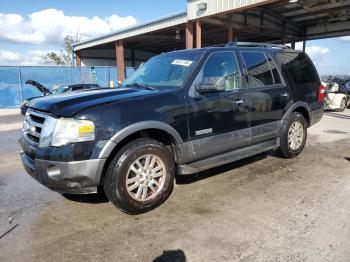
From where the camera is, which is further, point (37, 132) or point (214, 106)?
point (214, 106)

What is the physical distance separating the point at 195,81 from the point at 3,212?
289 cm

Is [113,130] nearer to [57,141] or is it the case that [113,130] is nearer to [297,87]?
[57,141]

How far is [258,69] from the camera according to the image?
5.38 m

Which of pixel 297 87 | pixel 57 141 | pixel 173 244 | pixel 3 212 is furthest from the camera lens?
pixel 297 87

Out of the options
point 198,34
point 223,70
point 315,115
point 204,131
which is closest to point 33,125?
point 204,131

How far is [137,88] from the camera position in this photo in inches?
178

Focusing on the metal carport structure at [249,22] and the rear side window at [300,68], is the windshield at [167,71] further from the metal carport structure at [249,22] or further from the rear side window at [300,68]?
the metal carport structure at [249,22]

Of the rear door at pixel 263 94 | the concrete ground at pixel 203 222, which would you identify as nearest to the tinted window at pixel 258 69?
the rear door at pixel 263 94

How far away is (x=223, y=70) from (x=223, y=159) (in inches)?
50.4

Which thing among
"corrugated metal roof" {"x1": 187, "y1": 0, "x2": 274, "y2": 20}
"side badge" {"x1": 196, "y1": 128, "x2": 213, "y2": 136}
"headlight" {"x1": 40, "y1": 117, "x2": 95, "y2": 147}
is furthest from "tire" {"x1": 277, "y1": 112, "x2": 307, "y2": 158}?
"corrugated metal roof" {"x1": 187, "y1": 0, "x2": 274, "y2": 20}

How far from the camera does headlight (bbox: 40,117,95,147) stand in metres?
3.46

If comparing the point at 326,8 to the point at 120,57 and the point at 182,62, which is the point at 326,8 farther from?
the point at 182,62

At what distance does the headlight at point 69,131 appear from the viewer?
346 cm

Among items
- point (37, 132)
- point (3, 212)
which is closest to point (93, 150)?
point (37, 132)
